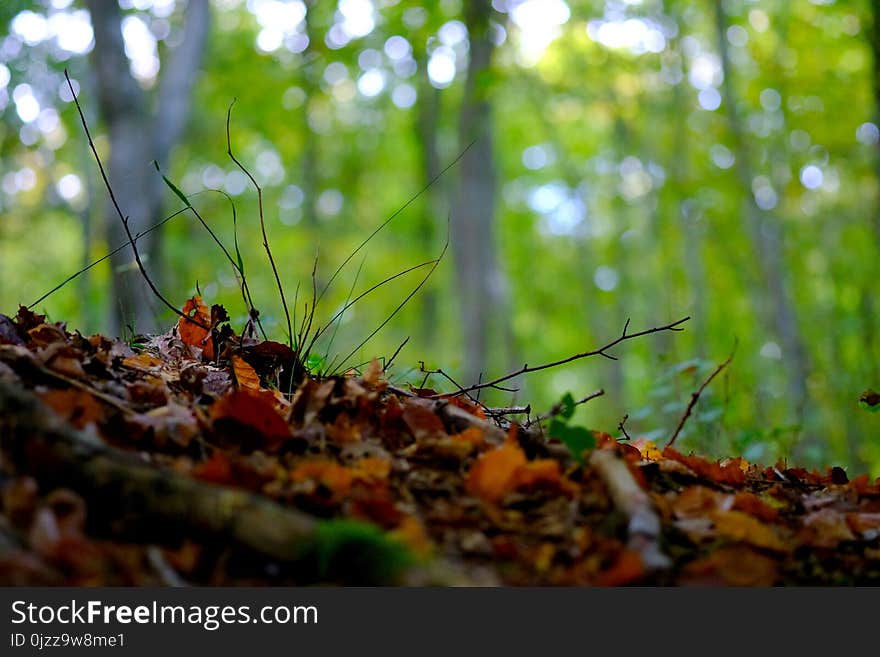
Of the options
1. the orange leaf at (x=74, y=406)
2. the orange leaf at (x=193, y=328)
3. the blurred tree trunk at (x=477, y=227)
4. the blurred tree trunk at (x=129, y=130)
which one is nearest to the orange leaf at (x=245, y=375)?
the orange leaf at (x=193, y=328)

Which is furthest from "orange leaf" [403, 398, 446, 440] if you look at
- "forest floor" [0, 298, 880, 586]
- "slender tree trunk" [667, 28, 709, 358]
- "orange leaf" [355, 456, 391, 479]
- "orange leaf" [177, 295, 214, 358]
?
Result: "slender tree trunk" [667, 28, 709, 358]

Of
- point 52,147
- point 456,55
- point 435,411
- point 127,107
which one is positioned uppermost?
point 52,147

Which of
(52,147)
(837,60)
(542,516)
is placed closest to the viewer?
(542,516)

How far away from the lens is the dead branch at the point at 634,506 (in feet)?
4.55

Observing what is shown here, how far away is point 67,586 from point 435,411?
110cm

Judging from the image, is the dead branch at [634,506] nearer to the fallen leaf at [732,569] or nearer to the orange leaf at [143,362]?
the fallen leaf at [732,569]

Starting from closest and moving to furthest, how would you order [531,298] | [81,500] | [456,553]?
[81,500], [456,553], [531,298]

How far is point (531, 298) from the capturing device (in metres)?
22.9

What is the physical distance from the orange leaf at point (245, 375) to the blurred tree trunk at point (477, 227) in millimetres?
6203

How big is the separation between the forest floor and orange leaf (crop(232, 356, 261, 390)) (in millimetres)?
21

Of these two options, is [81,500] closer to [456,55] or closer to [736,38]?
[456,55]

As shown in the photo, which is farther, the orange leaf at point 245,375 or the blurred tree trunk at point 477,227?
the blurred tree trunk at point 477,227

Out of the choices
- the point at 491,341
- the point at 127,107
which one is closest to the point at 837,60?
the point at 491,341

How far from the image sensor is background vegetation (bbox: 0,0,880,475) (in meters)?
7.45
